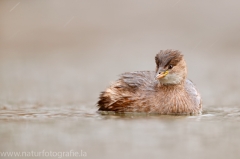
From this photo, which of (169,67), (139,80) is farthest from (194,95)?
(139,80)

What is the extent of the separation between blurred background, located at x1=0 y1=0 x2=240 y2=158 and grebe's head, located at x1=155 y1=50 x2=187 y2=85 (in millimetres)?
2556

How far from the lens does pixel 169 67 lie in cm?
1357

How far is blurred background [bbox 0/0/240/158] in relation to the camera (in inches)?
717

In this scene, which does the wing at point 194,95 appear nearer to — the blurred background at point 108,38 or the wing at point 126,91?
the wing at point 126,91

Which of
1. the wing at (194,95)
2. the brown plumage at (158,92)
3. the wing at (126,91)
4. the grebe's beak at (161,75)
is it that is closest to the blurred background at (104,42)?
the wing at (194,95)

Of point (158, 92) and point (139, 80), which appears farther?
point (139, 80)

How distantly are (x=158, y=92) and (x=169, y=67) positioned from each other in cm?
52

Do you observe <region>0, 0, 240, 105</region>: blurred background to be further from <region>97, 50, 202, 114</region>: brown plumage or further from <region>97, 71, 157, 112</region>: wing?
<region>97, 50, 202, 114</region>: brown plumage

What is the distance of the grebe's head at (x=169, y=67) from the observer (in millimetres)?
13430

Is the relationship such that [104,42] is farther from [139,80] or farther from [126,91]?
[126,91]

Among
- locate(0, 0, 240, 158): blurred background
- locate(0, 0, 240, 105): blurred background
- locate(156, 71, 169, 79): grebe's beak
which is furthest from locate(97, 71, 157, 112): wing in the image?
locate(0, 0, 240, 105): blurred background

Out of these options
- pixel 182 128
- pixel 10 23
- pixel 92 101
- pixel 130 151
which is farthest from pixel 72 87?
pixel 10 23

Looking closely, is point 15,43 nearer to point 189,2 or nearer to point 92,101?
point 189,2

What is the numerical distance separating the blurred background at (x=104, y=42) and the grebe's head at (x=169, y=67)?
256cm
